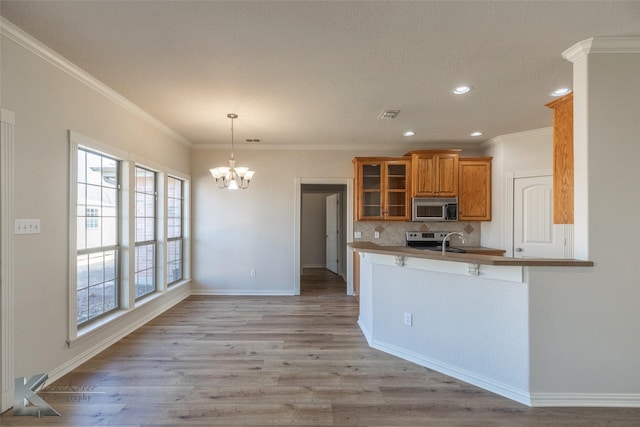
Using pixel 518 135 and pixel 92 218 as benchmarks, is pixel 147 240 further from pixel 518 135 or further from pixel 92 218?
pixel 518 135

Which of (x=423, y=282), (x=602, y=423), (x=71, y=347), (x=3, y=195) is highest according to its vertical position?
(x=3, y=195)

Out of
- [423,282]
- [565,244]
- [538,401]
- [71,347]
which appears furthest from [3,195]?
[565,244]

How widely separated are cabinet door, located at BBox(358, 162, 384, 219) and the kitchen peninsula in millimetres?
1887

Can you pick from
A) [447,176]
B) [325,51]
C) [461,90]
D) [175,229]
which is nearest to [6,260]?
[325,51]

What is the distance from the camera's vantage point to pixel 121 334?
10.7 ft

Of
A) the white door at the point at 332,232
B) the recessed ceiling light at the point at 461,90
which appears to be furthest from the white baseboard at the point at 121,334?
the recessed ceiling light at the point at 461,90

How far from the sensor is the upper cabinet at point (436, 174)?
15.7 feet

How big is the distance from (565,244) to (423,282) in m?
2.73

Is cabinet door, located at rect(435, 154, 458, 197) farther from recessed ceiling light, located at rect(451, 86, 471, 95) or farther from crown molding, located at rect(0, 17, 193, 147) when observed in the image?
crown molding, located at rect(0, 17, 193, 147)

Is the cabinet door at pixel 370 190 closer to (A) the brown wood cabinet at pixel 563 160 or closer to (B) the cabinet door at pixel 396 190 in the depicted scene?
(B) the cabinet door at pixel 396 190

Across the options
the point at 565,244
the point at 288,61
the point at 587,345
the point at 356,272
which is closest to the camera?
the point at 587,345

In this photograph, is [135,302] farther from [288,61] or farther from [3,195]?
[288,61]

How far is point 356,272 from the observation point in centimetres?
496

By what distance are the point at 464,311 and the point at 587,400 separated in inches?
37.2
